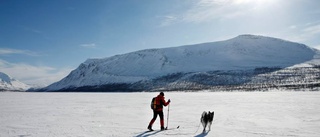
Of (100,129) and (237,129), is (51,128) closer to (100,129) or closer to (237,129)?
(100,129)

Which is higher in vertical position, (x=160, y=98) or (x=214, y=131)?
(x=160, y=98)

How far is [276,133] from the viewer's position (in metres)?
12.7

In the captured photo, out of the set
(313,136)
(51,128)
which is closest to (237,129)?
(313,136)

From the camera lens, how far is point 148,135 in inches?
502

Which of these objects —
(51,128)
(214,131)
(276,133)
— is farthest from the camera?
(51,128)

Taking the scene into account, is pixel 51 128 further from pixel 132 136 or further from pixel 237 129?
pixel 237 129

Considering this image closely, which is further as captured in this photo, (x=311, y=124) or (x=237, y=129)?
(x=311, y=124)

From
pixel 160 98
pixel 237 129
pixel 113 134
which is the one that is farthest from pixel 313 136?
pixel 113 134

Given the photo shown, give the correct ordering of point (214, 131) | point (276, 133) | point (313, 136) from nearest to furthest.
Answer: point (313, 136) < point (276, 133) < point (214, 131)

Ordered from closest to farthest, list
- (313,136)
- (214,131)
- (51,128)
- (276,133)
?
(313,136) < (276,133) < (214,131) < (51,128)

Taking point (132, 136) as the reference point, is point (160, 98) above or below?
above

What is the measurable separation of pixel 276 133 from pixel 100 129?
Result: 8.79 meters

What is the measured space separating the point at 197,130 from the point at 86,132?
221 inches

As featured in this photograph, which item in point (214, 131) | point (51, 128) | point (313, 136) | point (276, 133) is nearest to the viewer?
point (313, 136)
